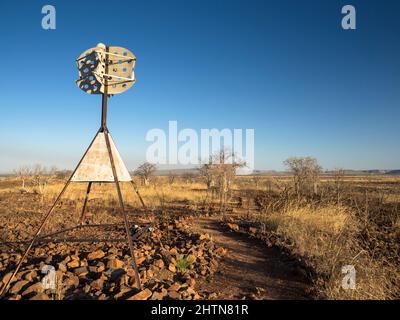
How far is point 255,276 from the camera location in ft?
13.4

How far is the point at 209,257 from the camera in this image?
4.72 metres

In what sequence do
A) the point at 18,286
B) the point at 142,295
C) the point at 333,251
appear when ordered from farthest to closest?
the point at 333,251, the point at 18,286, the point at 142,295

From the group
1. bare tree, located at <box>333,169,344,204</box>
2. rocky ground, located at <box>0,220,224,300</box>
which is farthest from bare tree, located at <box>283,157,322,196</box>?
rocky ground, located at <box>0,220,224,300</box>

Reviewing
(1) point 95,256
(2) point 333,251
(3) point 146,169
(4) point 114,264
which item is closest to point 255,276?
(2) point 333,251

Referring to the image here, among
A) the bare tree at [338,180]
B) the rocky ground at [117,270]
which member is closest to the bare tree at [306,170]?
the bare tree at [338,180]

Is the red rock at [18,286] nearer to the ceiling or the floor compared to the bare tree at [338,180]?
nearer to the floor

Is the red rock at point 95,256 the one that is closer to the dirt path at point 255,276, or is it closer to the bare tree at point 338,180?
the dirt path at point 255,276

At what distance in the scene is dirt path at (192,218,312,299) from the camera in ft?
11.5

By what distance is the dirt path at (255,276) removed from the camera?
3.51 m

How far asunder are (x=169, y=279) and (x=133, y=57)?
3.48 m

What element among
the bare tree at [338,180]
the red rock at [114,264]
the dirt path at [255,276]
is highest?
the bare tree at [338,180]

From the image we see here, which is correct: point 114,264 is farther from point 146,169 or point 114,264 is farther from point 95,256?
point 146,169
